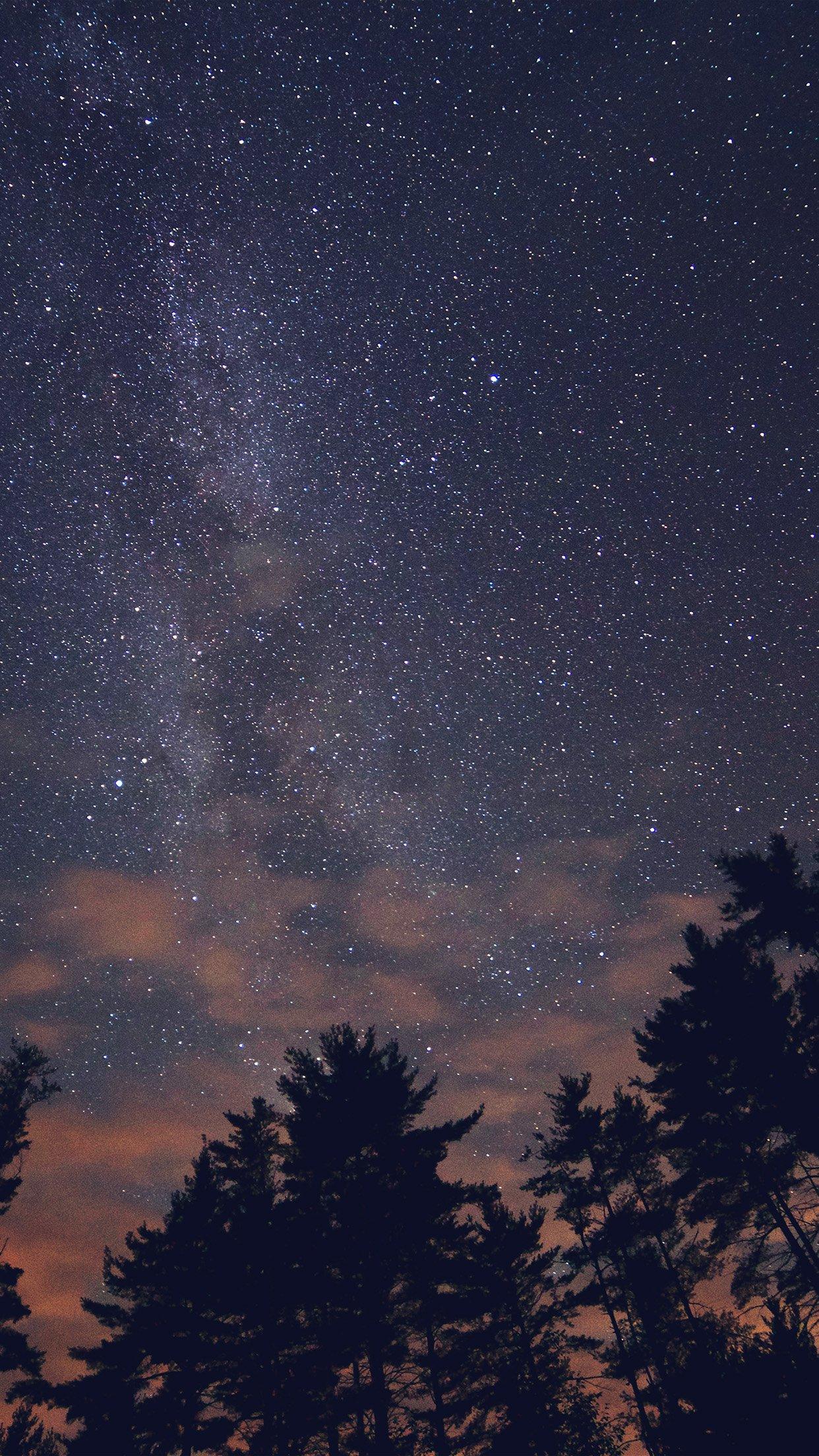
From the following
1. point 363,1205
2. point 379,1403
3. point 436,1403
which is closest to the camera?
point 379,1403

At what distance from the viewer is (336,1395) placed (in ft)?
48.0

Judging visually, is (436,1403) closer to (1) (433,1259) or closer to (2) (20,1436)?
(1) (433,1259)

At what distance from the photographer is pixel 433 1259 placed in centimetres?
1568

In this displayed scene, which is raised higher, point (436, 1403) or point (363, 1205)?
point (363, 1205)

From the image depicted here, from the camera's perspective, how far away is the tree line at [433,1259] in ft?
47.2

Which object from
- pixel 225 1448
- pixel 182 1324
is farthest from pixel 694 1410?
pixel 225 1448

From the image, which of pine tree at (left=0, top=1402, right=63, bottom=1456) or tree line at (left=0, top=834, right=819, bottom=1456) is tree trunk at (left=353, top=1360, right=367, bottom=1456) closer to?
tree line at (left=0, top=834, right=819, bottom=1456)

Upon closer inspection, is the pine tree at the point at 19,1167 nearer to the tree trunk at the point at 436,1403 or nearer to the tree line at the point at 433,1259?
the tree line at the point at 433,1259

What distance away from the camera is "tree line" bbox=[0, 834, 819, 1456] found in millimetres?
14398

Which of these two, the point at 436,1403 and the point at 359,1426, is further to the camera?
the point at 436,1403

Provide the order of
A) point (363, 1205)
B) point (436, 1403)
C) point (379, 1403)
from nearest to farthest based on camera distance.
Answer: point (379, 1403) < point (363, 1205) < point (436, 1403)

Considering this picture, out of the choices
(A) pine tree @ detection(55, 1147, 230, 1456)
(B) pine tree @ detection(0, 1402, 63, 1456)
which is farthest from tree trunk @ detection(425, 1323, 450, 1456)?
(B) pine tree @ detection(0, 1402, 63, 1456)

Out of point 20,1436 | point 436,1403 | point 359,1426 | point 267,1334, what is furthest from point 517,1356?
point 20,1436

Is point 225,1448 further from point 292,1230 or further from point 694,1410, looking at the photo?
point 694,1410
